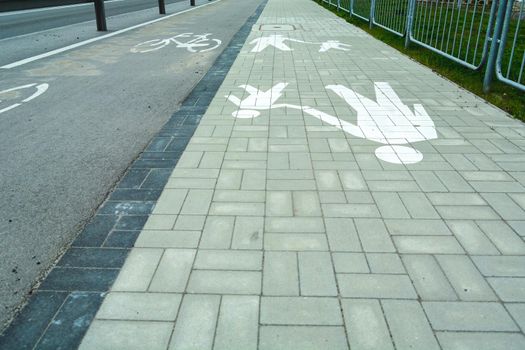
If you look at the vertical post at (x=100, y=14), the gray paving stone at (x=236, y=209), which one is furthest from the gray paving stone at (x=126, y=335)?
the vertical post at (x=100, y=14)

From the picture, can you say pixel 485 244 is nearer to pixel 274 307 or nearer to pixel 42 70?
pixel 274 307

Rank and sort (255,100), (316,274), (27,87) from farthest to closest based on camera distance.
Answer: (27,87)
(255,100)
(316,274)

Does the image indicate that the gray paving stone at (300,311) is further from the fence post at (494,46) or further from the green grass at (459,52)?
the fence post at (494,46)

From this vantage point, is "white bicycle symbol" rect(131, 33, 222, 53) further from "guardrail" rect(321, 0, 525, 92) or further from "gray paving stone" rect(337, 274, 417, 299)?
"gray paving stone" rect(337, 274, 417, 299)

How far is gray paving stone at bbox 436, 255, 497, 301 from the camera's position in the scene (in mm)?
2543

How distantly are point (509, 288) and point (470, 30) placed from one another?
670 centimetres

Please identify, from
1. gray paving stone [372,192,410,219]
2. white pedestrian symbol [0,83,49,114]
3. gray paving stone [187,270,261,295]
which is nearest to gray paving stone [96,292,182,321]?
gray paving stone [187,270,261,295]

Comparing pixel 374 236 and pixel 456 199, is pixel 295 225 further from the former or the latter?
pixel 456 199

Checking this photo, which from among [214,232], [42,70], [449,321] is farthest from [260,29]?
[449,321]

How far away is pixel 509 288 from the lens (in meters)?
2.61

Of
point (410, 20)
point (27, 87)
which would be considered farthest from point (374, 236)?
point (410, 20)

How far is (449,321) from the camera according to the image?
2350 mm

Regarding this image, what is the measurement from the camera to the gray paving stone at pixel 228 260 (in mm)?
2803

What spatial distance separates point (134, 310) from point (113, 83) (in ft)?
20.3
